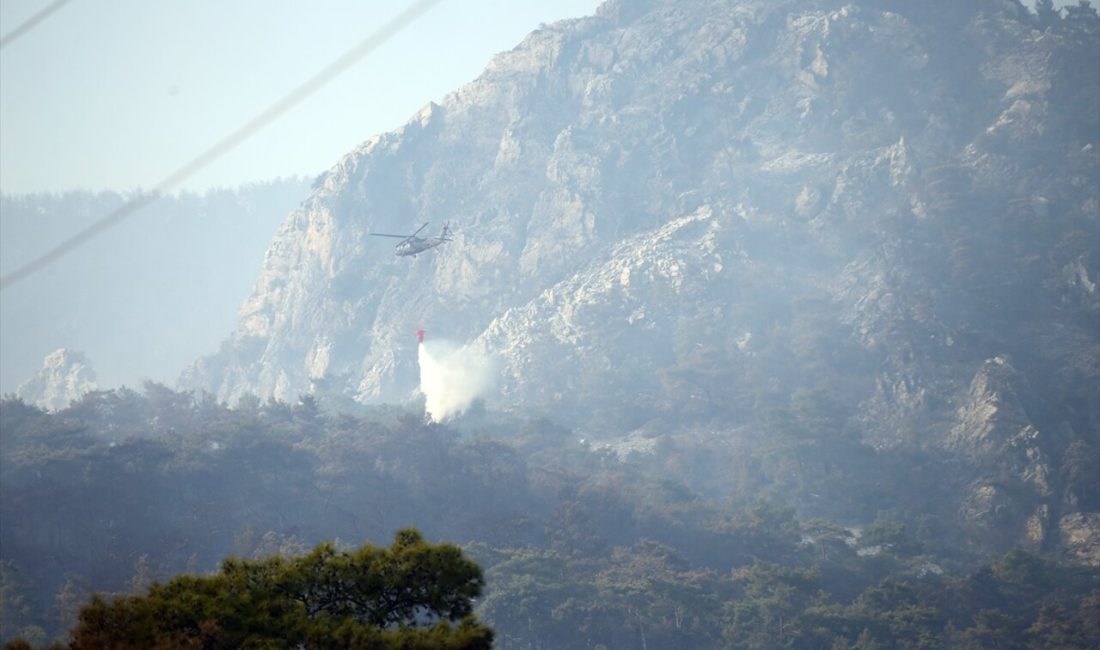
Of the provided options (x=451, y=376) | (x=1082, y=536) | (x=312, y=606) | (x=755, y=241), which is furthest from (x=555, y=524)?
(x=755, y=241)

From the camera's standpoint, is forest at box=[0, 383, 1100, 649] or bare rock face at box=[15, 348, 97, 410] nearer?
forest at box=[0, 383, 1100, 649]

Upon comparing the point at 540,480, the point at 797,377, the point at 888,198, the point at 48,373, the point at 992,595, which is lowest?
the point at 992,595

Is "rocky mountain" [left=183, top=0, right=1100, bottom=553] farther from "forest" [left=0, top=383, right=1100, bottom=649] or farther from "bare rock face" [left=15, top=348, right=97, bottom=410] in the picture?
"bare rock face" [left=15, top=348, right=97, bottom=410]

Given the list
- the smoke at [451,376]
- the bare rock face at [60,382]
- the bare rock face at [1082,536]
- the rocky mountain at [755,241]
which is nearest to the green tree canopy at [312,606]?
the bare rock face at [1082,536]

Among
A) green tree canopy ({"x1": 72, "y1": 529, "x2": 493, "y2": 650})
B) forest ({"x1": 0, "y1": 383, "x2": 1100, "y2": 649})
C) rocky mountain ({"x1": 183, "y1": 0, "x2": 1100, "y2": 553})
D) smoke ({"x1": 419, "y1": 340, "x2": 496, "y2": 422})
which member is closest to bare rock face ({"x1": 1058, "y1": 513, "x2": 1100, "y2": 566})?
rocky mountain ({"x1": 183, "y1": 0, "x2": 1100, "y2": 553})

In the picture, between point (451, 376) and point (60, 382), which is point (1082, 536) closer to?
point (451, 376)

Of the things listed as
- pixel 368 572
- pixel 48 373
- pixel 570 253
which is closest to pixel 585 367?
pixel 570 253

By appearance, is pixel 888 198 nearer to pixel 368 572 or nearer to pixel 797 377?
pixel 797 377
